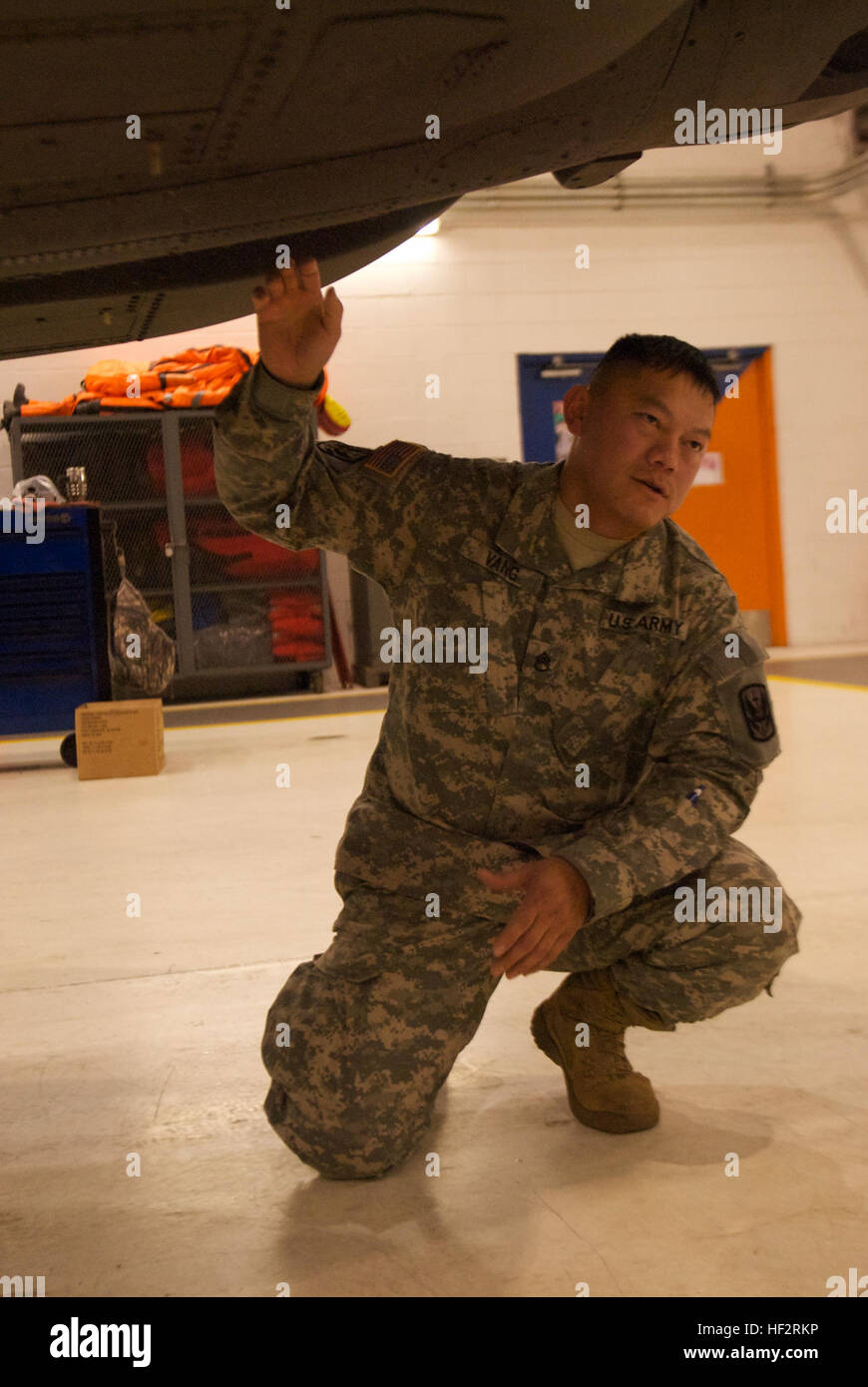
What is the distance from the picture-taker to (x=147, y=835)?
3074 millimetres

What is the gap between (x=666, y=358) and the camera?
1363 mm

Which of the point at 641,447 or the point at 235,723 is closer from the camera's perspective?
the point at 641,447

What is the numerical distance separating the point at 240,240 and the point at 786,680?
512cm

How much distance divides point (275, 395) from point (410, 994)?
0.67 metres

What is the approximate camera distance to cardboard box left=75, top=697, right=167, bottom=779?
160 inches

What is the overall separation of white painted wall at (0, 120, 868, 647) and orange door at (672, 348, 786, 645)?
0.33 ft

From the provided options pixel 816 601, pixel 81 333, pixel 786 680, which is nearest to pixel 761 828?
pixel 81 333

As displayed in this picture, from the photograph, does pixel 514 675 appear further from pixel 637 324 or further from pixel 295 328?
pixel 637 324

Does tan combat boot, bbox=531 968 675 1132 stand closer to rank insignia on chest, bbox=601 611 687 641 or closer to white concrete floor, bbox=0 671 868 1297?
white concrete floor, bbox=0 671 868 1297

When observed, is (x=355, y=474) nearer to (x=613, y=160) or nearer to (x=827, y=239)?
(x=613, y=160)

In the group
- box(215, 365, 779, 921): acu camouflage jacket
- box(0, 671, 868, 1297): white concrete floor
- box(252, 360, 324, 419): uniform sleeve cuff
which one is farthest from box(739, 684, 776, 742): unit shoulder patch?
box(252, 360, 324, 419): uniform sleeve cuff
